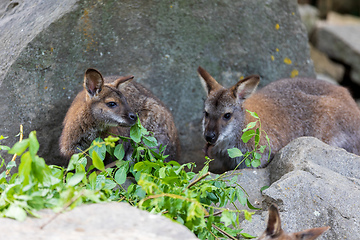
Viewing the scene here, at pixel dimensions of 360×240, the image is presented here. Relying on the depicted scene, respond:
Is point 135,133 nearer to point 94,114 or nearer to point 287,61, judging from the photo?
point 94,114

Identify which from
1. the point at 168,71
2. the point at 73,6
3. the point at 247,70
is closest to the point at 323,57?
the point at 247,70

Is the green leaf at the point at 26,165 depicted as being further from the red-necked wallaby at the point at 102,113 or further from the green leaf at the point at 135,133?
the red-necked wallaby at the point at 102,113

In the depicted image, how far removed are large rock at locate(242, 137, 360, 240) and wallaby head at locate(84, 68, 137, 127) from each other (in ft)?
6.22

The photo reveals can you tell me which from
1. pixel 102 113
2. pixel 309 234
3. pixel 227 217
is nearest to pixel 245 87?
pixel 102 113

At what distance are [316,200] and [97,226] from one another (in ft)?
7.35

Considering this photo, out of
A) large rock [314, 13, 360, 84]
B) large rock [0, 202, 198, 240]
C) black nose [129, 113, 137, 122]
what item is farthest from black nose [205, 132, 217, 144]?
large rock [314, 13, 360, 84]

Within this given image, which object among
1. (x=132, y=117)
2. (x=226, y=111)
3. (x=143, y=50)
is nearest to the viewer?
(x=132, y=117)

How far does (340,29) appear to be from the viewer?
512 inches

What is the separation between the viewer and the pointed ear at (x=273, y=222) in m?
3.12

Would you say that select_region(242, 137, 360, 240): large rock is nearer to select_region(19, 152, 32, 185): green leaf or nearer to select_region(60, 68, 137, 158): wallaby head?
select_region(60, 68, 137, 158): wallaby head

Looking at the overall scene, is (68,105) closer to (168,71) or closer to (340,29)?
(168,71)

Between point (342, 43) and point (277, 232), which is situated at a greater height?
point (277, 232)

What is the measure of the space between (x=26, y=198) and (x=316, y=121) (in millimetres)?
4330

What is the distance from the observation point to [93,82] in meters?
5.15
